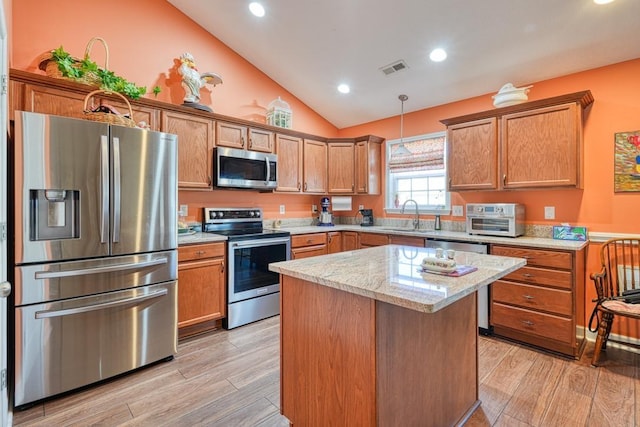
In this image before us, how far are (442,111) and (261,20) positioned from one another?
7.62 feet

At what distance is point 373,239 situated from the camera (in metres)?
3.90

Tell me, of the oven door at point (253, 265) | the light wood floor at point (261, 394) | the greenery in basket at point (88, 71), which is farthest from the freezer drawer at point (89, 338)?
the greenery in basket at point (88, 71)

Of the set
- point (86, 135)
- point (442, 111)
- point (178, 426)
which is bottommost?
point (178, 426)

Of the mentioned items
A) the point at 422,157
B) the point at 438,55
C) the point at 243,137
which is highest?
the point at 438,55

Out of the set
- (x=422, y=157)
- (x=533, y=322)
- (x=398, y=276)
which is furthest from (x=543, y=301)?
(x=422, y=157)

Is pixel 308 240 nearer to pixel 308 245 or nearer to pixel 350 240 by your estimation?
pixel 308 245

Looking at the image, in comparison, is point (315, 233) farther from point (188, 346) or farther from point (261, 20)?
point (261, 20)

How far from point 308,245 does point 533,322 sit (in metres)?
2.32

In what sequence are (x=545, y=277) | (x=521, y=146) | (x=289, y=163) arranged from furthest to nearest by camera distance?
(x=289, y=163) → (x=521, y=146) → (x=545, y=277)

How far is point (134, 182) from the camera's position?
7.36 feet

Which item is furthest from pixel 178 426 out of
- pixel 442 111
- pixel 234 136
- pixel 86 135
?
pixel 442 111

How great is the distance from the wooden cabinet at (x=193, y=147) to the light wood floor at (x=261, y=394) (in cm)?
159

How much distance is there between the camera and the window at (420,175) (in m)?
3.97

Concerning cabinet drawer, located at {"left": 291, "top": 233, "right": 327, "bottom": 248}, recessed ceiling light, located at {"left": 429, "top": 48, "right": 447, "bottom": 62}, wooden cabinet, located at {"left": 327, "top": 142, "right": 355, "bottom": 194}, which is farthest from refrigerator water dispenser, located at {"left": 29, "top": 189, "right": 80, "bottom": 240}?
recessed ceiling light, located at {"left": 429, "top": 48, "right": 447, "bottom": 62}
